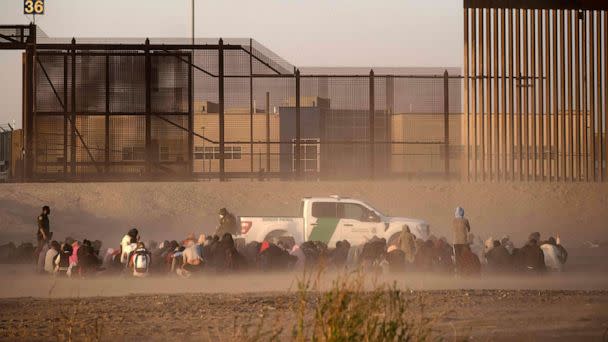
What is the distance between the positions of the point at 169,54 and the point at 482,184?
35.6 ft

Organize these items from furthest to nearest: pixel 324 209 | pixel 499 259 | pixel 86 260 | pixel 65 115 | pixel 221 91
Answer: pixel 65 115 → pixel 221 91 → pixel 324 209 → pixel 499 259 → pixel 86 260

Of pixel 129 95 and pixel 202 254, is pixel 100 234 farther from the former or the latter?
pixel 202 254

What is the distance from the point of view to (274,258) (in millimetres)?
23672

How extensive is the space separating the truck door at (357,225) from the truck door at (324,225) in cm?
15

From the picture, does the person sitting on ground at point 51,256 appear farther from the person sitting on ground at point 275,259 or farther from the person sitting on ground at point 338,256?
the person sitting on ground at point 338,256

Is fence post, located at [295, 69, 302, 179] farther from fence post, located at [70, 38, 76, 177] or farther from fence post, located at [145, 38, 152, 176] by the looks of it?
fence post, located at [70, 38, 76, 177]

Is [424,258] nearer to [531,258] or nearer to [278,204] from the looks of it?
[531,258]

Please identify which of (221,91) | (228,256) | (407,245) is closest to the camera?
(228,256)

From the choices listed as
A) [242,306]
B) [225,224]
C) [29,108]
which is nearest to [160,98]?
[29,108]

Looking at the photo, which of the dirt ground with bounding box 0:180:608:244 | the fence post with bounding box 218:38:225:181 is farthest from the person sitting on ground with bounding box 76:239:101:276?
the fence post with bounding box 218:38:225:181

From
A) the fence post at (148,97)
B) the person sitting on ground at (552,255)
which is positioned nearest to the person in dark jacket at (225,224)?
the person sitting on ground at (552,255)

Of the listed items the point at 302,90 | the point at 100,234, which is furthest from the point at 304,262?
the point at 302,90

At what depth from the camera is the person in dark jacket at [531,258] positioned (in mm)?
23625

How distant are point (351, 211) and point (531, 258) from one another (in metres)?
5.64
